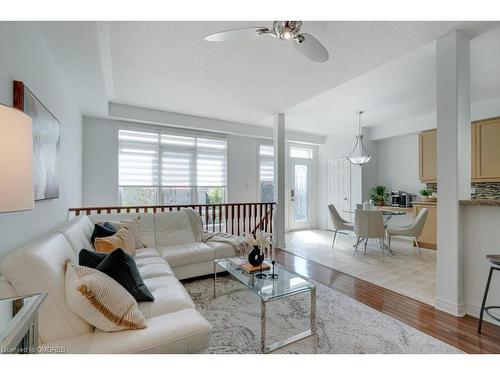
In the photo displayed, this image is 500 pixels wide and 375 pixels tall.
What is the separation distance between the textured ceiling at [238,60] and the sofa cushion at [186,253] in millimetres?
2179

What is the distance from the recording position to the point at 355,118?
517 cm

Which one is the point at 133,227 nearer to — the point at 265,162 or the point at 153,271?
the point at 153,271

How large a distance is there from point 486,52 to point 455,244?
2.14m

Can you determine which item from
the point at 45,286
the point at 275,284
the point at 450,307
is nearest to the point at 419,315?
the point at 450,307

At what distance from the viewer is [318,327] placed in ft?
6.44

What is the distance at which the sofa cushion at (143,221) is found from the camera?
3068 mm

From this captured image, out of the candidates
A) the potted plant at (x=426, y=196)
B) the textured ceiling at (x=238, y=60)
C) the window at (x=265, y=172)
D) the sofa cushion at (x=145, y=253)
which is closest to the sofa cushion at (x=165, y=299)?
the sofa cushion at (x=145, y=253)

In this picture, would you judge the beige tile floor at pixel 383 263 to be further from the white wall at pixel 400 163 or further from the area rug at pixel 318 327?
the white wall at pixel 400 163

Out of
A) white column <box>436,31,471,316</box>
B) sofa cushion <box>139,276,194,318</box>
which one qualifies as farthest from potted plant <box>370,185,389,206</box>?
sofa cushion <box>139,276,194,318</box>

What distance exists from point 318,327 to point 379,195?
448 cm
